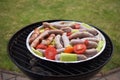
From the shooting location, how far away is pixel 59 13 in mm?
6742

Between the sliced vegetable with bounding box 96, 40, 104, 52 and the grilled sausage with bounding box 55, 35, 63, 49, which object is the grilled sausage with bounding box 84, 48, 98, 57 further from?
the grilled sausage with bounding box 55, 35, 63, 49

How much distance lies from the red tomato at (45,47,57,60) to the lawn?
2615 mm

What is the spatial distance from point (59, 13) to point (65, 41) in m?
3.64

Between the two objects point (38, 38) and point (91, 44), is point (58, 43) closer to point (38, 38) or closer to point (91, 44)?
point (38, 38)

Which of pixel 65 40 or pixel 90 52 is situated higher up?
pixel 65 40

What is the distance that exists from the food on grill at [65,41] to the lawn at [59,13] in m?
2.19

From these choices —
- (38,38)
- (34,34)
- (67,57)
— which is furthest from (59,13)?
(67,57)

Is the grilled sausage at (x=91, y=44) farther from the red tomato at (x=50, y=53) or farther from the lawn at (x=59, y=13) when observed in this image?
the lawn at (x=59, y=13)

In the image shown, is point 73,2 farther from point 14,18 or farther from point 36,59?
point 36,59

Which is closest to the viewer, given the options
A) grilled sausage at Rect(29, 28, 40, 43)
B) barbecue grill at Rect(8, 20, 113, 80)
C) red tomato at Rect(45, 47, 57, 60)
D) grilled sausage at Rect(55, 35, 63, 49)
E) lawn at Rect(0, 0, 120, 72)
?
barbecue grill at Rect(8, 20, 113, 80)

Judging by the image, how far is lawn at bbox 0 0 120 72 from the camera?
610 cm

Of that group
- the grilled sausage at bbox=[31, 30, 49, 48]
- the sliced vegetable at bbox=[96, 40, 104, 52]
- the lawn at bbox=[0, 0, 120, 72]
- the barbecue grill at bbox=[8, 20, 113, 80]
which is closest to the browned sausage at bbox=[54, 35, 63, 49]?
the grilled sausage at bbox=[31, 30, 49, 48]

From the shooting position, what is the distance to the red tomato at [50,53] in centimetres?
298

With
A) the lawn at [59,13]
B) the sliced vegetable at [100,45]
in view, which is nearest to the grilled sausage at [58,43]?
the sliced vegetable at [100,45]
